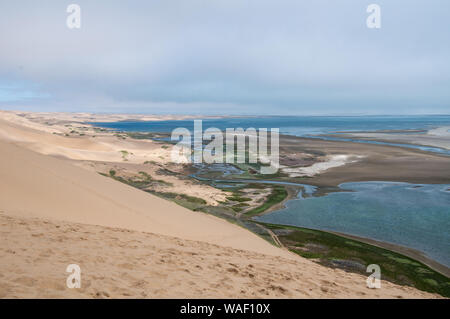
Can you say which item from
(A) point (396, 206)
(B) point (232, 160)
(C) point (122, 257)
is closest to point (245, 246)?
(C) point (122, 257)

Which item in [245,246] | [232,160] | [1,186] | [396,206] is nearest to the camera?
[1,186]

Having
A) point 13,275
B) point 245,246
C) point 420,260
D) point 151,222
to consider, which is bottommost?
point 420,260

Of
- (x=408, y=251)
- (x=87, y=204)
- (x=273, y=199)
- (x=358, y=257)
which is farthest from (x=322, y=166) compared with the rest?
(x=87, y=204)

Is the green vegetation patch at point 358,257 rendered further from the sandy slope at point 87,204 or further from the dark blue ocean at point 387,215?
the sandy slope at point 87,204

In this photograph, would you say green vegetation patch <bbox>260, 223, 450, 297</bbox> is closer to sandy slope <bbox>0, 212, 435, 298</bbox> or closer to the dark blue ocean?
the dark blue ocean

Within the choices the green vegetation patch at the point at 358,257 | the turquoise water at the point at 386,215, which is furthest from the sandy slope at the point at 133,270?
the turquoise water at the point at 386,215

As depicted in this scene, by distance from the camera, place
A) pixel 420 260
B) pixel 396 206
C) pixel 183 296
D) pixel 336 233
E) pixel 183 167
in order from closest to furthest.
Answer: pixel 183 296, pixel 420 260, pixel 336 233, pixel 396 206, pixel 183 167
